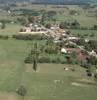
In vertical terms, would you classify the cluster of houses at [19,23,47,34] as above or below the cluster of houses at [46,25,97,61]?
below

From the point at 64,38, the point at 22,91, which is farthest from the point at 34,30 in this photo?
the point at 22,91

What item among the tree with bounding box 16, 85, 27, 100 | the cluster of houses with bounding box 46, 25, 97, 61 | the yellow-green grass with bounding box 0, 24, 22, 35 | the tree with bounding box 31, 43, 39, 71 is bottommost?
the yellow-green grass with bounding box 0, 24, 22, 35

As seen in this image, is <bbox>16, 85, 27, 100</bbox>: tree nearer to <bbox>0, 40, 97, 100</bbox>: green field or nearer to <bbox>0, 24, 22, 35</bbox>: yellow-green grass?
<bbox>0, 40, 97, 100</bbox>: green field

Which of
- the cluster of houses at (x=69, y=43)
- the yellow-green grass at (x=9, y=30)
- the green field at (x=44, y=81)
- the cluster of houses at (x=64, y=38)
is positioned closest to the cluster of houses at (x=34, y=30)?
the cluster of houses at (x=64, y=38)

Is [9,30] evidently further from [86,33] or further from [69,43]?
[69,43]

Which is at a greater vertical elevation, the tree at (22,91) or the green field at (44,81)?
the tree at (22,91)

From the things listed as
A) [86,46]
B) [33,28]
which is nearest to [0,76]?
[86,46]

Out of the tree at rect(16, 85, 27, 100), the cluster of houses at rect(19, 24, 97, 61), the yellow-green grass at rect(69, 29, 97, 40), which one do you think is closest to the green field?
the tree at rect(16, 85, 27, 100)

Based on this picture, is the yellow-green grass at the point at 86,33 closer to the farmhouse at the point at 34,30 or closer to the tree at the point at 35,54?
the farmhouse at the point at 34,30

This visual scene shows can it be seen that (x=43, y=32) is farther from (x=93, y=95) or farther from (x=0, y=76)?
(x=93, y=95)
